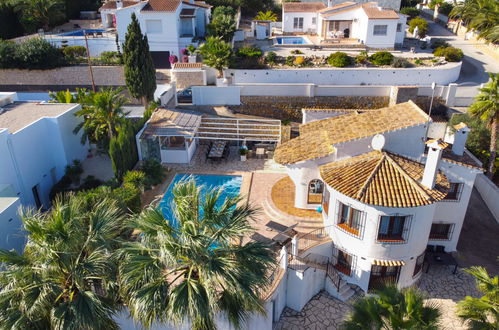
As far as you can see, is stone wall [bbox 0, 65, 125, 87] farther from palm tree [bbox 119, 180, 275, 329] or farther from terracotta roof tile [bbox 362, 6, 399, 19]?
palm tree [bbox 119, 180, 275, 329]

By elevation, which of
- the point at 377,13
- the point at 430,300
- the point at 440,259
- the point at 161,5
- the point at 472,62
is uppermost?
the point at 161,5

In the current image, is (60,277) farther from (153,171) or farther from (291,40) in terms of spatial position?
(291,40)

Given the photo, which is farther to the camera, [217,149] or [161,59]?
[161,59]

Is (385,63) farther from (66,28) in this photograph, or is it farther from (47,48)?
(66,28)

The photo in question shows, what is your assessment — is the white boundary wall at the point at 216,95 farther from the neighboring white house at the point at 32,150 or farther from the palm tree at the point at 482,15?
the palm tree at the point at 482,15

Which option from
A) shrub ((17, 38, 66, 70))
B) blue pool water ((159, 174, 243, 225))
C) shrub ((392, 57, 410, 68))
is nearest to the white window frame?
shrub ((392, 57, 410, 68))

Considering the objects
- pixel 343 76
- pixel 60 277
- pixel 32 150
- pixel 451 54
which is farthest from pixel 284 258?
pixel 451 54
